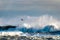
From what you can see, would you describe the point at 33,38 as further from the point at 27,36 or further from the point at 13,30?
the point at 13,30

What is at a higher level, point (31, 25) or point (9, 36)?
point (31, 25)

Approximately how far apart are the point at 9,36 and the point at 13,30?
0.23 meters

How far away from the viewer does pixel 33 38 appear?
4.99 metres

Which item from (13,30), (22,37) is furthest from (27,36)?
(13,30)

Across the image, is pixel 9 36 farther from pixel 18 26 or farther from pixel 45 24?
pixel 45 24

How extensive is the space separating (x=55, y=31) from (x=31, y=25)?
2.50ft

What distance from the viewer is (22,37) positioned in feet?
16.3

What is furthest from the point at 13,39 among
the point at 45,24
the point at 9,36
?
the point at 45,24

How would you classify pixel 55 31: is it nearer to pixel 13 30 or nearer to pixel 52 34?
pixel 52 34

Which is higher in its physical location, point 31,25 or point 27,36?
point 31,25


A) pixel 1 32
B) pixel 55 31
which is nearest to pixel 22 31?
pixel 1 32

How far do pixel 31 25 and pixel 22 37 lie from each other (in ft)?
1.53

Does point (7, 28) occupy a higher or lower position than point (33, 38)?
higher

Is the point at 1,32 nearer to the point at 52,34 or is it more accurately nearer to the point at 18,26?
the point at 18,26
